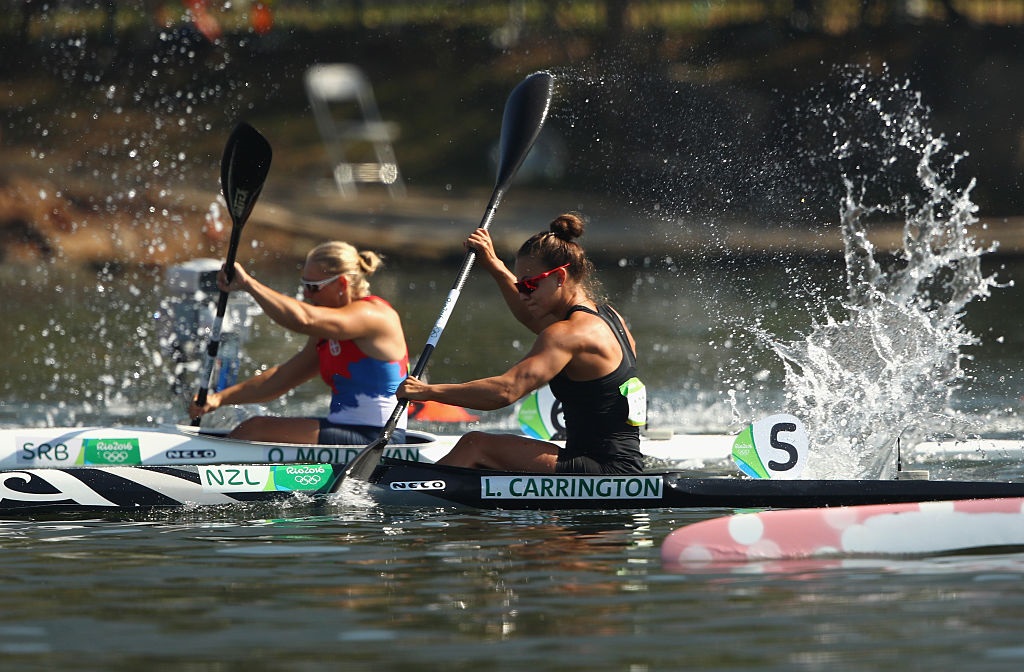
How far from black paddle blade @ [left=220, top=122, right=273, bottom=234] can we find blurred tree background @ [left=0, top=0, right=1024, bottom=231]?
13.4 meters

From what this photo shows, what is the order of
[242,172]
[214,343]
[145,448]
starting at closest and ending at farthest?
Answer: [145,448]
[214,343]
[242,172]

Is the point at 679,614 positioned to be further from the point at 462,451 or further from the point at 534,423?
the point at 534,423

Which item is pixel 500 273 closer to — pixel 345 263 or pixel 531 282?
pixel 531 282

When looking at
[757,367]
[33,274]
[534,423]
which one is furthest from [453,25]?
[534,423]

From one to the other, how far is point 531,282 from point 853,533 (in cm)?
185

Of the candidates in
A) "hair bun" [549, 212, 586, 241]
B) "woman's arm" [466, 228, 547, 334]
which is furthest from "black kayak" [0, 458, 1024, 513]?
"hair bun" [549, 212, 586, 241]

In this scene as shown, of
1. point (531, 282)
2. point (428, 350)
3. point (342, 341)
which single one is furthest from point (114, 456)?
point (531, 282)

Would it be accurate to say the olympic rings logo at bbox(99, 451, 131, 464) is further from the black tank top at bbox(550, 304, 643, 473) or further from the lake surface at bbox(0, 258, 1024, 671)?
the black tank top at bbox(550, 304, 643, 473)

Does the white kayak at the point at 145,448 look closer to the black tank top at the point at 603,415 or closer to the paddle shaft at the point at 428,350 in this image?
the paddle shaft at the point at 428,350

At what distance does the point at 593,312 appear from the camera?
23.6 ft

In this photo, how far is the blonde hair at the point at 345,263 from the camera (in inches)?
320

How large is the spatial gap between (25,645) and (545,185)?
20.1m

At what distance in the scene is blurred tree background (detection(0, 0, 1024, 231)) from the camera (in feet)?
77.7

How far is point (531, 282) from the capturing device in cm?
707
